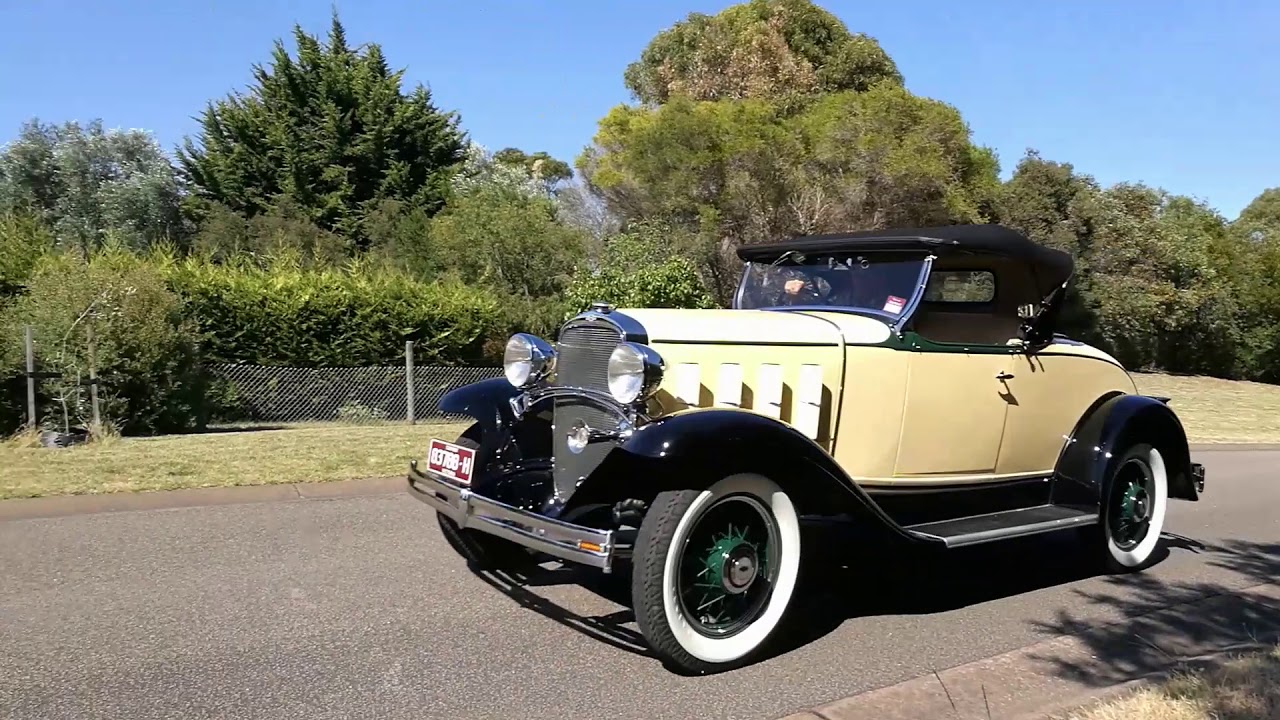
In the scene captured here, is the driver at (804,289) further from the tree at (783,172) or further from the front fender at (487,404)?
the tree at (783,172)

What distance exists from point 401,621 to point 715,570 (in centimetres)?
155

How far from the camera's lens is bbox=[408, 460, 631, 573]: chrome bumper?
386 cm

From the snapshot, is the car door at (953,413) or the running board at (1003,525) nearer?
the running board at (1003,525)

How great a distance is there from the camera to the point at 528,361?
5.31 meters

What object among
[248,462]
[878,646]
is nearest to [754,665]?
[878,646]

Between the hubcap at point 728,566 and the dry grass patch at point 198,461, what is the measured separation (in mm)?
4931

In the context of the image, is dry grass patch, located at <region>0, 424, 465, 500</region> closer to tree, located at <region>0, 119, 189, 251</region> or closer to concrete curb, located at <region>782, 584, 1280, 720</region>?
concrete curb, located at <region>782, 584, 1280, 720</region>

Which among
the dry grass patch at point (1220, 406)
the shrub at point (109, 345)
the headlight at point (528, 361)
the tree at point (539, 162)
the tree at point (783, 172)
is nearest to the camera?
the headlight at point (528, 361)

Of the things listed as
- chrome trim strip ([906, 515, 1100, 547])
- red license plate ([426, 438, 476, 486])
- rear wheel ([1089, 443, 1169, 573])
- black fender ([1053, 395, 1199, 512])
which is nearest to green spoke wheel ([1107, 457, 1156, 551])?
rear wheel ([1089, 443, 1169, 573])

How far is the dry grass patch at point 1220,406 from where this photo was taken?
55.3ft

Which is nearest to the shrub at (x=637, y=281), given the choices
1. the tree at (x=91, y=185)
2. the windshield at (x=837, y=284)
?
the windshield at (x=837, y=284)

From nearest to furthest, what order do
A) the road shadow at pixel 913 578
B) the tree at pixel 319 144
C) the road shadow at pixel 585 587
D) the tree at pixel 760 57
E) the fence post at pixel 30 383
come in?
the road shadow at pixel 585 587
the road shadow at pixel 913 578
the fence post at pixel 30 383
the tree at pixel 760 57
the tree at pixel 319 144

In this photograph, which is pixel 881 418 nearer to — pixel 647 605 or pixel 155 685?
pixel 647 605

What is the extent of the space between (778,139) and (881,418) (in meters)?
16.7
